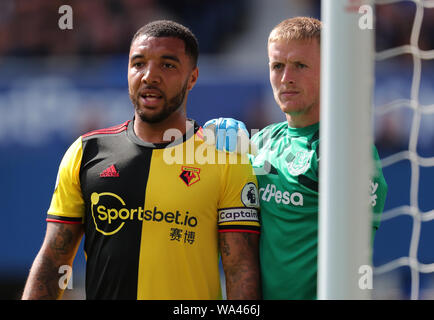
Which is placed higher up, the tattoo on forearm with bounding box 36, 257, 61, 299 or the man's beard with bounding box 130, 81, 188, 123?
the man's beard with bounding box 130, 81, 188, 123

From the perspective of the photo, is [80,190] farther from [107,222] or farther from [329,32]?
[329,32]

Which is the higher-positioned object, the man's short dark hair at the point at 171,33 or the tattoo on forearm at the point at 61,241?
the man's short dark hair at the point at 171,33

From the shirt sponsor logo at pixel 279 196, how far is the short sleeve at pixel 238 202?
0.06 m

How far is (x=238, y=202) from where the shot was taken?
2.59 meters

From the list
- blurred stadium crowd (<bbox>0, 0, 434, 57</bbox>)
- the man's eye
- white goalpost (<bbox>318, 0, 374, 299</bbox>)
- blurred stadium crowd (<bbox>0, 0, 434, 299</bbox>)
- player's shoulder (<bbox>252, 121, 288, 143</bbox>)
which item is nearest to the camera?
white goalpost (<bbox>318, 0, 374, 299</bbox>)

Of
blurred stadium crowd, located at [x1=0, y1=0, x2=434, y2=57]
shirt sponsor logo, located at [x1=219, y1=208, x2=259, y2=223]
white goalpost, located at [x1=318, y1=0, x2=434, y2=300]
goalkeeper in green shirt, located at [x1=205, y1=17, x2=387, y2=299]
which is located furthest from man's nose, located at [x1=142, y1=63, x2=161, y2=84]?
blurred stadium crowd, located at [x1=0, y1=0, x2=434, y2=57]

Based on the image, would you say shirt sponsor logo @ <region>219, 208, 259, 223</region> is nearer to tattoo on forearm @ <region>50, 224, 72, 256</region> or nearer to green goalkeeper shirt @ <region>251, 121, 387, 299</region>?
green goalkeeper shirt @ <region>251, 121, 387, 299</region>

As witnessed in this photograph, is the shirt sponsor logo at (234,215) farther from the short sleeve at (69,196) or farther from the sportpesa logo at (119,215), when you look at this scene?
the short sleeve at (69,196)

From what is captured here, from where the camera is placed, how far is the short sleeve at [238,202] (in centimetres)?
257

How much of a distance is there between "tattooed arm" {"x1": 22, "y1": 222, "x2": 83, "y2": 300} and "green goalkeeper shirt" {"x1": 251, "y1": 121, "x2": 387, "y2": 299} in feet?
2.66

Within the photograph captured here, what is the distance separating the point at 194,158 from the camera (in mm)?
2623

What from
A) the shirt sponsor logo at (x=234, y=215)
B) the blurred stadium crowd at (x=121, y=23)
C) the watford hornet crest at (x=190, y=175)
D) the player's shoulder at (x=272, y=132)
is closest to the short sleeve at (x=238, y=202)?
the shirt sponsor logo at (x=234, y=215)

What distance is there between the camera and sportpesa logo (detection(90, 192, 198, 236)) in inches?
100

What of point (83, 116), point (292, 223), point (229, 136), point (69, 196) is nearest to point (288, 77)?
point (229, 136)
